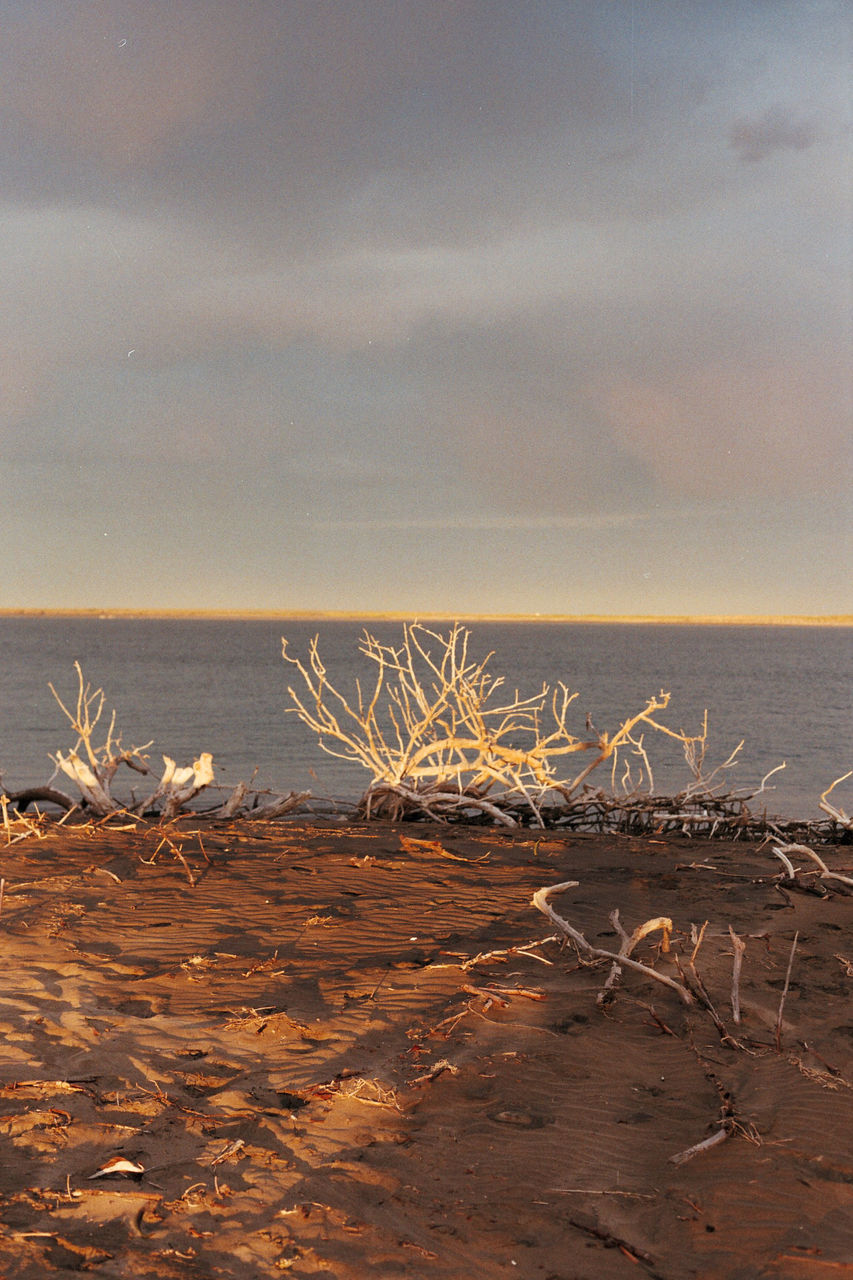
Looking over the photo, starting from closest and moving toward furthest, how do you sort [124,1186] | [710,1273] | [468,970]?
[710,1273] → [124,1186] → [468,970]

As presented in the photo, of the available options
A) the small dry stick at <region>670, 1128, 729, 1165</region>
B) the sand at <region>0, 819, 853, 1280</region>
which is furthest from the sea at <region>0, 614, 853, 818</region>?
the small dry stick at <region>670, 1128, 729, 1165</region>

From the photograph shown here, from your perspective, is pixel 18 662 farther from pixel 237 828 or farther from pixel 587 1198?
pixel 587 1198

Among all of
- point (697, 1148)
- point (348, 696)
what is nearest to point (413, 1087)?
point (697, 1148)

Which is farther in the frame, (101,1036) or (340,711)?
(340,711)

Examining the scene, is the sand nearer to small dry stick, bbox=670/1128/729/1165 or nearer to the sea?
small dry stick, bbox=670/1128/729/1165

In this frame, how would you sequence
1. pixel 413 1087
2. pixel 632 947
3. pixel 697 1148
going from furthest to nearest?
pixel 632 947, pixel 413 1087, pixel 697 1148

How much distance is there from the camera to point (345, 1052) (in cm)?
387

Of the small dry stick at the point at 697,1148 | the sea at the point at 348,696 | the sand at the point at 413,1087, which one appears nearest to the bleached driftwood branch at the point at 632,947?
the sand at the point at 413,1087

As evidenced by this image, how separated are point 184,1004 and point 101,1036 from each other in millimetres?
487

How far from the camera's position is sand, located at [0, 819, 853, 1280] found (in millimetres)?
2668

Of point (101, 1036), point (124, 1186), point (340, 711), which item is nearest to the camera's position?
point (124, 1186)

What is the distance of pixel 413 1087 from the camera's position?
3.55 m

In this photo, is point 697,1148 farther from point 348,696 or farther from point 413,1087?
point 348,696

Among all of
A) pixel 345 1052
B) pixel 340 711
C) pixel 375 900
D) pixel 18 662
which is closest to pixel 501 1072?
pixel 345 1052
